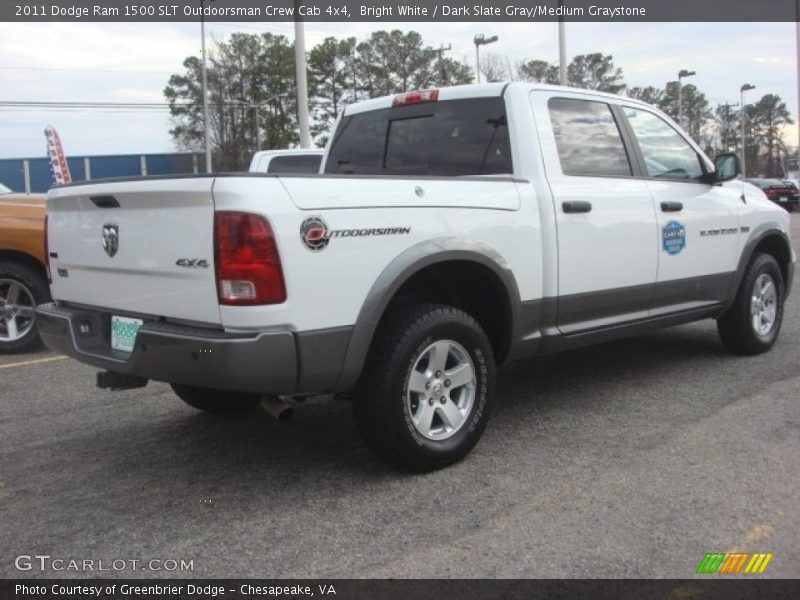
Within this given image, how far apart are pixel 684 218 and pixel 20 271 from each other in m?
5.63

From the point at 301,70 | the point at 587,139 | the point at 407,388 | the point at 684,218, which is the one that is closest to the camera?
the point at 407,388

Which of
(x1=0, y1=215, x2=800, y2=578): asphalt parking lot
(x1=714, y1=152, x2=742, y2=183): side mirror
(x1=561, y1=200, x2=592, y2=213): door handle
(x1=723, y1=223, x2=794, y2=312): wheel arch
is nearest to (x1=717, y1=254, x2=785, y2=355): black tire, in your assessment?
(x1=723, y1=223, x2=794, y2=312): wheel arch

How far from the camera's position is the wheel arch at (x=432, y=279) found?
11.2 ft

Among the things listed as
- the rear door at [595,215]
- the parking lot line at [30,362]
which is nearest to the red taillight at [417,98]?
the rear door at [595,215]

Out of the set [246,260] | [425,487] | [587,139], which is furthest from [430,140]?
[425,487]

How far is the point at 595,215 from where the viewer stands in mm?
4500

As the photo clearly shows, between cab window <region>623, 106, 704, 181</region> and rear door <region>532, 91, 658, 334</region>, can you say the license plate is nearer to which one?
rear door <region>532, 91, 658, 334</region>

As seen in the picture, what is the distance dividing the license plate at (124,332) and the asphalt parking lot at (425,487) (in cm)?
72

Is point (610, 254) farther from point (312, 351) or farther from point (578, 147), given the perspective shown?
point (312, 351)

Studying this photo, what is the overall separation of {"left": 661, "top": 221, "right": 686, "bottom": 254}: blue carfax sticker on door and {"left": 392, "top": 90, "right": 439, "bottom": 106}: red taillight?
5.63 feet

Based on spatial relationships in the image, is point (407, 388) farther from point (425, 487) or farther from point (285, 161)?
point (285, 161)

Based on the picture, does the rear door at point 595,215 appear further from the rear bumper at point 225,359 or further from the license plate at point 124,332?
the license plate at point 124,332

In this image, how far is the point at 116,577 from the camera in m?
2.87

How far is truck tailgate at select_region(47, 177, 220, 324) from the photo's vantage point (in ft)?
10.6
